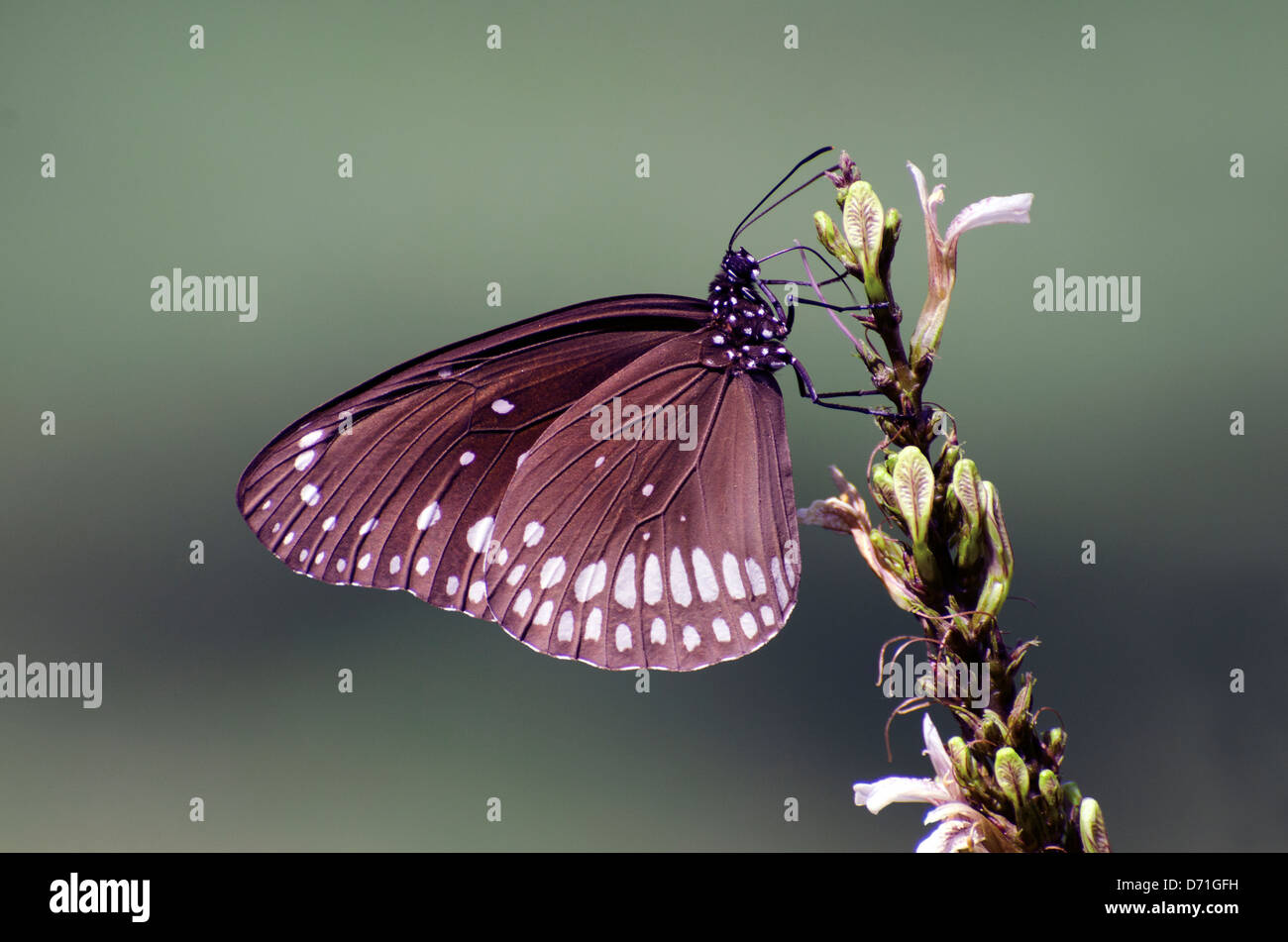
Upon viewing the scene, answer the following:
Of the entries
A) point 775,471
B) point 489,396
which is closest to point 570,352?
Answer: point 489,396

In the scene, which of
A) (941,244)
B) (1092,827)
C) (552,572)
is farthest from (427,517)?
(1092,827)

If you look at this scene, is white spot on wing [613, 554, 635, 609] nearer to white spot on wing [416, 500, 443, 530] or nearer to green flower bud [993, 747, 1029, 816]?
white spot on wing [416, 500, 443, 530]

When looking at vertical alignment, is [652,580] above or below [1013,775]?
above

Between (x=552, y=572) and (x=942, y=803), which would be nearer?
(x=942, y=803)

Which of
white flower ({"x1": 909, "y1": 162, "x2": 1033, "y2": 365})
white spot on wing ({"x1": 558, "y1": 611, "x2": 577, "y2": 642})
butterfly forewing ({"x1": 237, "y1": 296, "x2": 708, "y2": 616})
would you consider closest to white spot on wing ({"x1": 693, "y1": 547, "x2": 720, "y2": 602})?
white spot on wing ({"x1": 558, "y1": 611, "x2": 577, "y2": 642})

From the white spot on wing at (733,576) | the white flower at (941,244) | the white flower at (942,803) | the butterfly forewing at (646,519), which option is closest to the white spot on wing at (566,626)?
the butterfly forewing at (646,519)

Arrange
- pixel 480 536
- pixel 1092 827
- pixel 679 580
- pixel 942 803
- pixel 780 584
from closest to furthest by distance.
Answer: pixel 1092 827
pixel 942 803
pixel 780 584
pixel 679 580
pixel 480 536

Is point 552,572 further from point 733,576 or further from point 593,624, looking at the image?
point 733,576
